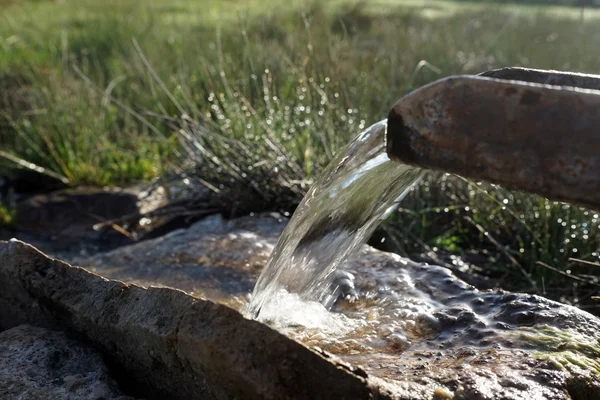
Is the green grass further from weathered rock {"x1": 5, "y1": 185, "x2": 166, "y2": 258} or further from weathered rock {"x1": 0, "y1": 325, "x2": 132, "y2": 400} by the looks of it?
weathered rock {"x1": 0, "y1": 325, "x2": 132, "y2": 400}

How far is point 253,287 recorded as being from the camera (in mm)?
2596

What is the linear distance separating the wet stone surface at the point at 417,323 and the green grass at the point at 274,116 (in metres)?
0.68

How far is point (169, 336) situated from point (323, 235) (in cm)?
97

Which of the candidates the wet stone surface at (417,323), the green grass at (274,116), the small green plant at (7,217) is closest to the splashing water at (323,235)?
the wet stone surface at (417,323)

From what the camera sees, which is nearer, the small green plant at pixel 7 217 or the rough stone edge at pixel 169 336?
the rough stone edge at pixel 169 336

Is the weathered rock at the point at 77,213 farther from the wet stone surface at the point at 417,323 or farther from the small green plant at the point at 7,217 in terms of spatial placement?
the wet stone surface at the point at 417,323

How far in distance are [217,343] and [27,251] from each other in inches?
32.2

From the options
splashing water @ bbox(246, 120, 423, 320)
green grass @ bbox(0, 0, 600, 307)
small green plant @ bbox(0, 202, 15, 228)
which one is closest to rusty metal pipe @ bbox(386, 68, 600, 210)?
splashing water @ bbox(246, 120, 423, 320)

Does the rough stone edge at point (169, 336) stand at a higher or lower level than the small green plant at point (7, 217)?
higher

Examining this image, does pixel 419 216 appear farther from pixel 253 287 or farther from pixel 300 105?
pixel 253 287

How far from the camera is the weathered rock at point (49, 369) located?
5.70 ft

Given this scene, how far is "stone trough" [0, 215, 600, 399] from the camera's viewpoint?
4.87ft

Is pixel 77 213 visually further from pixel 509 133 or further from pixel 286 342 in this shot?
pixel 509 133

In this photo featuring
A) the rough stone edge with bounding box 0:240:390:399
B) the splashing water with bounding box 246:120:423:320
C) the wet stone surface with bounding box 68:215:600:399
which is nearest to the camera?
the rough stone edge with bounding box 0:240:390:399
